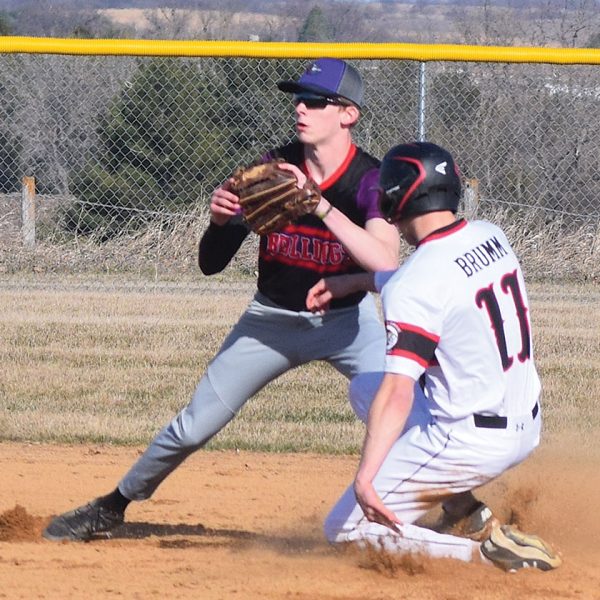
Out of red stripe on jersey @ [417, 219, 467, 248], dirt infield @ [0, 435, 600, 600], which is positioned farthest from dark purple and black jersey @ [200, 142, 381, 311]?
dirt infield @ [0, 435, 600, 600]

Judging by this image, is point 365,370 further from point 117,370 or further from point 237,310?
point 237,310

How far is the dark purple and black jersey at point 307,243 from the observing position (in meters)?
4.64

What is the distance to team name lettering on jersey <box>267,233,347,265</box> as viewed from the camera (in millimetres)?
4656

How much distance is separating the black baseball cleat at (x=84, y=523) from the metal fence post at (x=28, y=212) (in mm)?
5330

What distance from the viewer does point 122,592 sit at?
420 centimetres

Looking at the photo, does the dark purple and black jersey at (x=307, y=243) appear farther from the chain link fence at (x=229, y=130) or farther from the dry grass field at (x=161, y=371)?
the chain link fence at (x=229, y=130)

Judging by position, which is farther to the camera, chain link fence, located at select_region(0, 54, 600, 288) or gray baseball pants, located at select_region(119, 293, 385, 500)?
chain link fence, located at select_region(0, 54, 600, 288)

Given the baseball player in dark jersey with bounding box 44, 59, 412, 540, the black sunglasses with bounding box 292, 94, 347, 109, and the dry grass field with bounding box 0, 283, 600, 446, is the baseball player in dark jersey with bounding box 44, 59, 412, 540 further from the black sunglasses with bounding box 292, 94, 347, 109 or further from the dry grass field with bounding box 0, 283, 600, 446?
the dry grass field with bounding box 0, 283, 600, 446

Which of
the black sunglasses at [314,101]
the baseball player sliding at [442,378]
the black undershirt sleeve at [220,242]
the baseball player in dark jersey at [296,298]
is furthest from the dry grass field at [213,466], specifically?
the black sunglasses at [314,101]

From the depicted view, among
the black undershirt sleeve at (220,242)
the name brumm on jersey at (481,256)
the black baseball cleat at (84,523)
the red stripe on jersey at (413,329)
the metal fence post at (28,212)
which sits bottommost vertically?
the black baseball cleat at (84,523)

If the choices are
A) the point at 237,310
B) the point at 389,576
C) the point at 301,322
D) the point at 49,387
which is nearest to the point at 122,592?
the point at 389,576

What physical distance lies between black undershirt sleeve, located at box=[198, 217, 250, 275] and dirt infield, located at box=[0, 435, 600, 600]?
1102 mm

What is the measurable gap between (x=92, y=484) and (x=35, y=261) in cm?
463

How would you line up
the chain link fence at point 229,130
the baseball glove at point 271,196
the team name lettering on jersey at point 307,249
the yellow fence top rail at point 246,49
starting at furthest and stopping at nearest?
the chain link fence at point 229,130 → the yellow fence top rail at point 246,49 → the team name lettering on jersey at point 307,249 → the baseball glove at point 271,196
